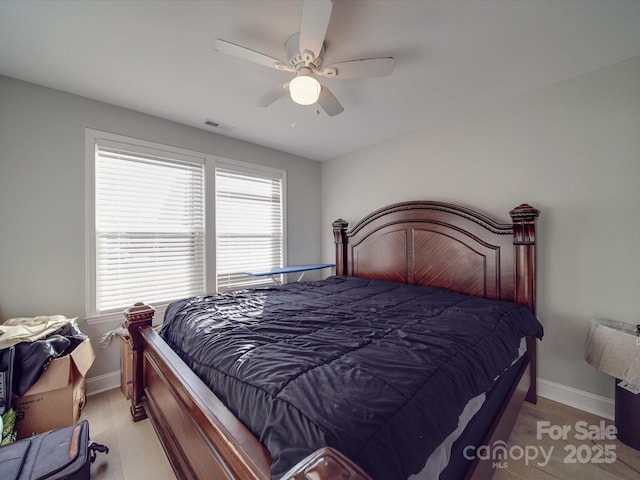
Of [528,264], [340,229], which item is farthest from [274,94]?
[528,264]

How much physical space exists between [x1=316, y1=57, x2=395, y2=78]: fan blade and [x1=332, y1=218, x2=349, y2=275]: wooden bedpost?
1986mm

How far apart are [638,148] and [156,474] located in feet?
11.9

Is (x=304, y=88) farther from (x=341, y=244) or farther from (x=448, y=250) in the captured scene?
(x=341, y=244)

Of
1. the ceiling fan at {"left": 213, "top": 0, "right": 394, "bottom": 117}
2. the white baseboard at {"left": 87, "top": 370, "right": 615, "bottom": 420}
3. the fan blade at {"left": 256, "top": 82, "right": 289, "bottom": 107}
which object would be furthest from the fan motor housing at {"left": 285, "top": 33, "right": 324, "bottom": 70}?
the white baseboard at {"left": 87, "top": 370, "right": 615, "bottom": 420}

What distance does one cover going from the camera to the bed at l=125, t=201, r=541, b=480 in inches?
29.1

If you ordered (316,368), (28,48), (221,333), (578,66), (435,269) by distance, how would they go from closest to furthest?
1. (316,368)
2. (221,333)
3. (28,48)
4. (578,66)
5. (435,269)

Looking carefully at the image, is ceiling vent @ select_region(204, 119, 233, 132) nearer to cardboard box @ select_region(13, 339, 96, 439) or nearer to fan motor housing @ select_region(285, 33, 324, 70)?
fan motor housing @ select_region(285, 33, 324, 70)

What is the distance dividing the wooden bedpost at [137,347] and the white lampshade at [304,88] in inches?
67.8

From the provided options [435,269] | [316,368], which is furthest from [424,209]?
[316,368]

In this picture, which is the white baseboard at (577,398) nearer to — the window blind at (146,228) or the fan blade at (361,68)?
the fan blade at (361,68)

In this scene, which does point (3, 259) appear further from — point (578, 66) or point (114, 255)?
point (578, 66)

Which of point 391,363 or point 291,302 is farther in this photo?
point 291,302

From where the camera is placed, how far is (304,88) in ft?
5.12

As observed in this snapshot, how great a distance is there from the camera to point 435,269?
262 cm
